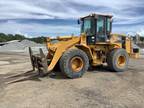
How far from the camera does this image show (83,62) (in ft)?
31.0

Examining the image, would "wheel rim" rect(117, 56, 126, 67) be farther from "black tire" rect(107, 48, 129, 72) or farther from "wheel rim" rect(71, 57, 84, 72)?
"wheel rim" rect(71, 57, 84, 72)

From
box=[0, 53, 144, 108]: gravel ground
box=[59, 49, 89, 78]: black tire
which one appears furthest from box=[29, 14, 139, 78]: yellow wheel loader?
box=[0, 53, 144, 108]: gravel ground

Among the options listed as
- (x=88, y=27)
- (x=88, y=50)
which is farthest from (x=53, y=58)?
(x=88, y=27)

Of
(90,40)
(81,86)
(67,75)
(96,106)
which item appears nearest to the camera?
(96,106)

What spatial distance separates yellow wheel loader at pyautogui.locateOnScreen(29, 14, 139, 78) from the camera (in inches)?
355

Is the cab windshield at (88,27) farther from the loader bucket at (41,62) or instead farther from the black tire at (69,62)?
the loader bucket at (41,62)

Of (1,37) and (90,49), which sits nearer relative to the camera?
(90,49)

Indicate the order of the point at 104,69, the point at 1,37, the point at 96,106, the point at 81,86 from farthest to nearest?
the point at 1,37 < the point at 104,69 < the point at 81,86 < the point at 96,106

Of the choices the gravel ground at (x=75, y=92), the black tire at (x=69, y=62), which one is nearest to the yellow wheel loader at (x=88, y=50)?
the black tire at (x=69, y=62)

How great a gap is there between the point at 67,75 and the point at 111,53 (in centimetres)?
267

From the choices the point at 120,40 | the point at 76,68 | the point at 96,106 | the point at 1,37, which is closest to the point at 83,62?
the point at 76,68

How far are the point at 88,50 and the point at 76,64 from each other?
0.89 m

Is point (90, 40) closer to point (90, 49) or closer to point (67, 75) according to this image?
point (90, 49)

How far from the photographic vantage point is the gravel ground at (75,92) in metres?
5.92
